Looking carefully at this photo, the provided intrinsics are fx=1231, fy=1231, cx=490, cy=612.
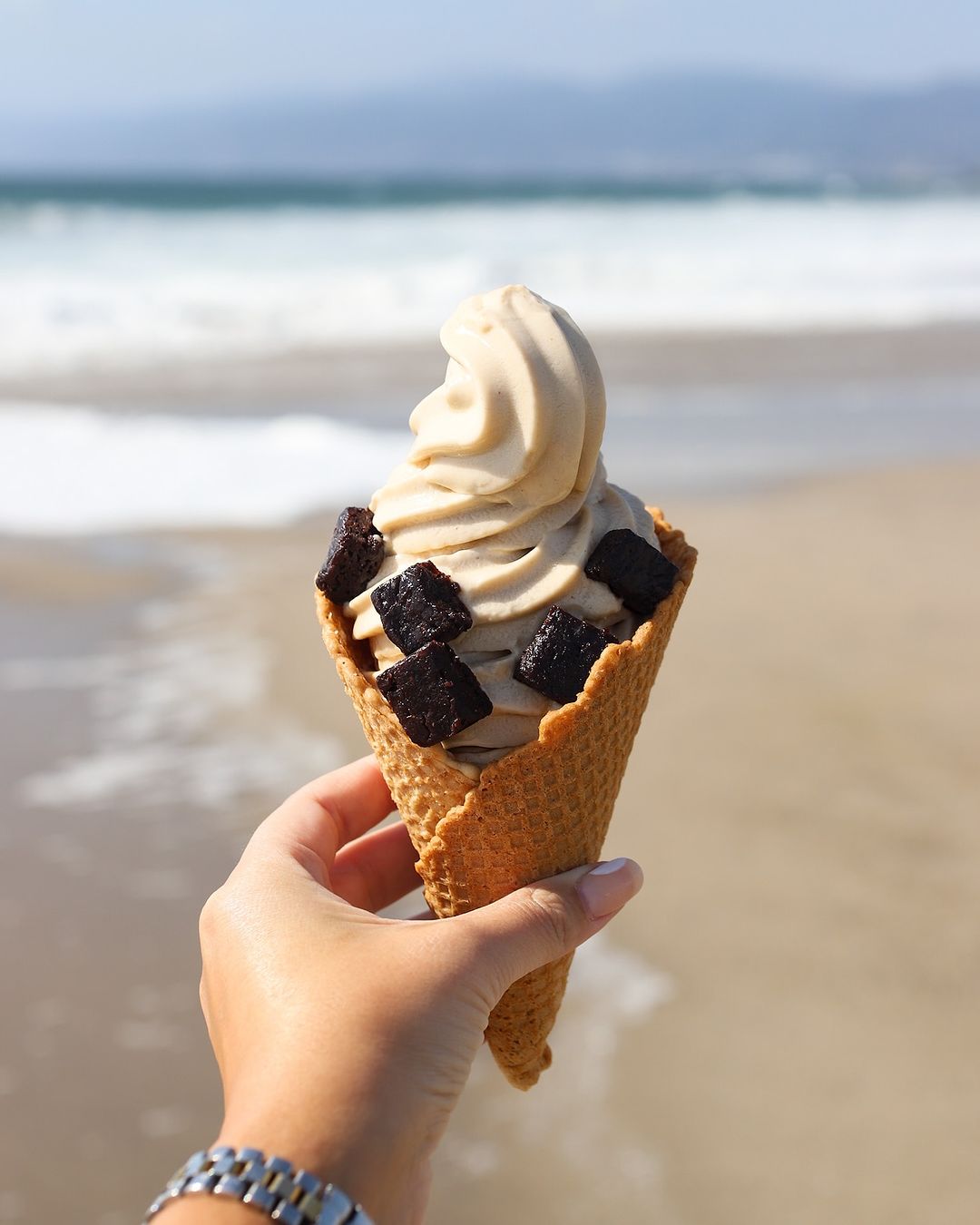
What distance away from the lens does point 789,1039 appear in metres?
3.61

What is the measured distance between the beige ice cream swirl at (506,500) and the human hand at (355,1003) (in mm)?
351

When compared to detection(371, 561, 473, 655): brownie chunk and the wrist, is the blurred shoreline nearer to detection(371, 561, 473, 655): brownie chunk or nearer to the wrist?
detection(371, 561, 473, 655): brownie chunk

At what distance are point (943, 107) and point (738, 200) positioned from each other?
12990cm

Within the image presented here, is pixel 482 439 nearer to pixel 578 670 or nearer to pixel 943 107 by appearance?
pixel 578 670

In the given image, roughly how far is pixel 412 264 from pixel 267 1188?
819 inches

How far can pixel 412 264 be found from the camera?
2131 cm

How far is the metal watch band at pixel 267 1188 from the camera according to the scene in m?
1.67

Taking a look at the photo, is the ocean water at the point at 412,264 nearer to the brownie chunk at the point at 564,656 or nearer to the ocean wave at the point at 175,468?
the ocean wave at the point at 175,468

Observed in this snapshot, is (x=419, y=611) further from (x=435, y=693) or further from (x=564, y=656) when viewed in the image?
(x=564, y=656)

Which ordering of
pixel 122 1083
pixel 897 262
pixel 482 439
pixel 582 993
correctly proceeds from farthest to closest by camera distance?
pixel 897 262 < pixel 582 993 < pixel 122 1083 < pixel 482 439

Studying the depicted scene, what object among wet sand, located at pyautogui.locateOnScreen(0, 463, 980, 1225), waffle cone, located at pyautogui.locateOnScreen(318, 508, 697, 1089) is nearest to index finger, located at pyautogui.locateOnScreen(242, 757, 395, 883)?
waffle cone, located at pyautogui.locateOnScreen(318, 508, 697, 1089)

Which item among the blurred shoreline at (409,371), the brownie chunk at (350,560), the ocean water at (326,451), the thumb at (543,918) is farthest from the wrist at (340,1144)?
the blurred shoreline at (409,371)

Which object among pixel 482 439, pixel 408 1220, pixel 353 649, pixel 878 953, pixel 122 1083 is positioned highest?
pixel 482 439

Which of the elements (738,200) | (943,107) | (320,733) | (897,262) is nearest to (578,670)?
(320,733)
